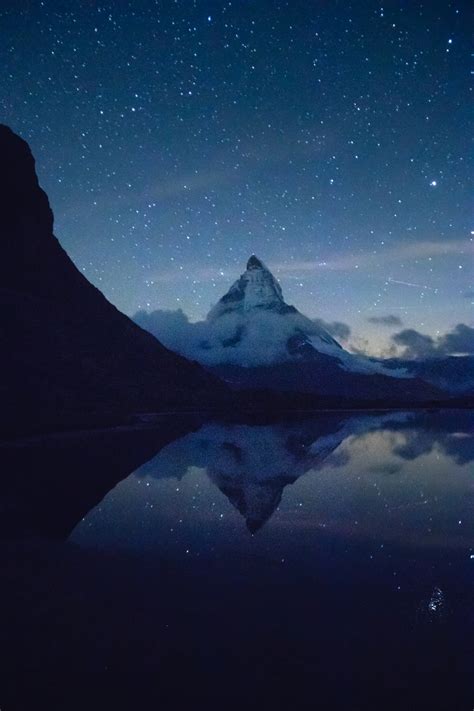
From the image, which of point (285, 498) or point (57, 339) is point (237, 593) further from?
point (57, 339)

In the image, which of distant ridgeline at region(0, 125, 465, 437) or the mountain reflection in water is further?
distant ridgeline at region(0, 125, 465, 437)

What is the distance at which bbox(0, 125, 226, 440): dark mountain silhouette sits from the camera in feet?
232

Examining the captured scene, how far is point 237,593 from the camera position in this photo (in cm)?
882

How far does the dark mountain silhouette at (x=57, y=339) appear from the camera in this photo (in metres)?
70.6

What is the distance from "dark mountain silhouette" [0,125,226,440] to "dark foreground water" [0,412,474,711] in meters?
41.3

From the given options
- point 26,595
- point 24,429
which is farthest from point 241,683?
point 24,429

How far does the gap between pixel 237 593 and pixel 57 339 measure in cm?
8748

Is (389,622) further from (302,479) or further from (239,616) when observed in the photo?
(302,479)

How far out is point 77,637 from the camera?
728 centimetres

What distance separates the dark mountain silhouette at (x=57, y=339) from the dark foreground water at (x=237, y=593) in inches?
1624

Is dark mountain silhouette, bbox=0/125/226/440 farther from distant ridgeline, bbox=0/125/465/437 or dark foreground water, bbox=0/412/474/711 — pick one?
dark foreground water, bbox=0/412/474/711

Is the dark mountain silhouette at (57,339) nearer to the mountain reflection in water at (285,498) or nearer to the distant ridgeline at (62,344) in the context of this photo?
the distant ridgeline at (62,344)

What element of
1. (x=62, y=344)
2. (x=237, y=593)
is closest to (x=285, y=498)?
(x=237, y=593)

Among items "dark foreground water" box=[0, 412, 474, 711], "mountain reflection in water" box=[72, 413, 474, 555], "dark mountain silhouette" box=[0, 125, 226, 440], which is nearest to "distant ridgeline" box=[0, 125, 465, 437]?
"dark mountain silhouette" box=[0, 125, 226, 440]
